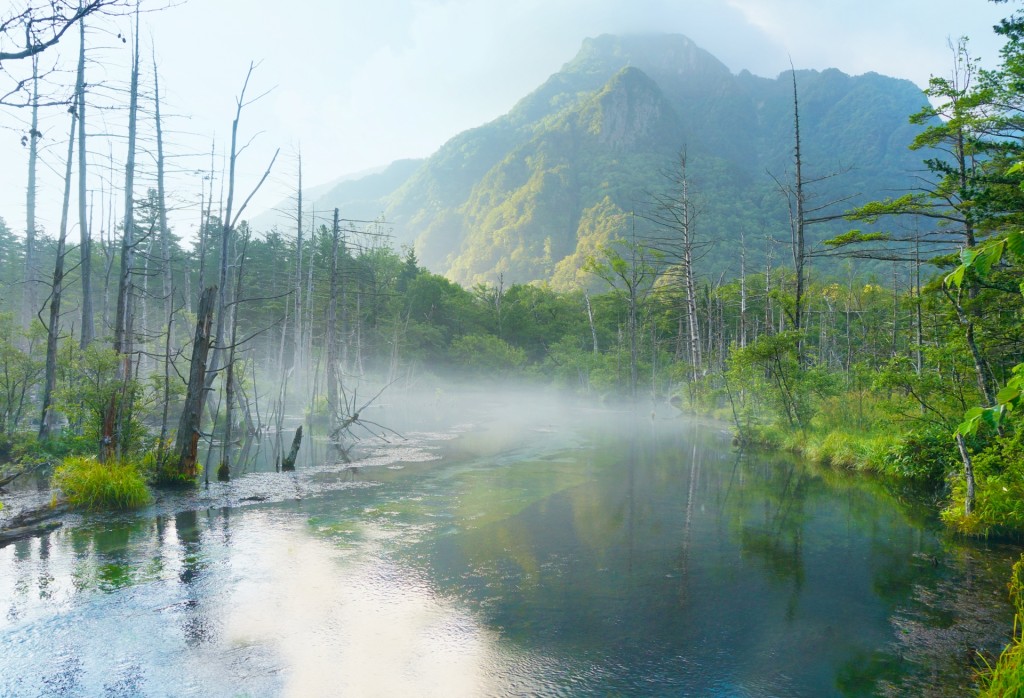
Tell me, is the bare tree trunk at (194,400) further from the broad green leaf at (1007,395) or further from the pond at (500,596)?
the broad green leaf at (1007,395)

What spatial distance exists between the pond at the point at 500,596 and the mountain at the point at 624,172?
282ft

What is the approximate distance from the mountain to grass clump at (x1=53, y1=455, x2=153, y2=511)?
89.8 metres

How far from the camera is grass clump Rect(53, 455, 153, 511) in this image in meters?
11.4

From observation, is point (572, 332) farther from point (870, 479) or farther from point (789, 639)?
point (789, 639)

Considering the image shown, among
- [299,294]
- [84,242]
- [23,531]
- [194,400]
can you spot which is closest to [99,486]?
[23,531]

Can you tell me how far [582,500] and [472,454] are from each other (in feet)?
24.1

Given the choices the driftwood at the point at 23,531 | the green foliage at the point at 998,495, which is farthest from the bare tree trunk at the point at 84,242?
the green foliage at the point at 998,495

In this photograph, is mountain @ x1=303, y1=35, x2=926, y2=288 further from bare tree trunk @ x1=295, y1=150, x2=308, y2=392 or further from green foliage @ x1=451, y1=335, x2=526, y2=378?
bare tree trunk @ x1=295, y1=150, x2=308, y2=392

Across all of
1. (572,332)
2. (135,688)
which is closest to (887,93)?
(572,332)

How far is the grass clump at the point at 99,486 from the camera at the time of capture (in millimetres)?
11391

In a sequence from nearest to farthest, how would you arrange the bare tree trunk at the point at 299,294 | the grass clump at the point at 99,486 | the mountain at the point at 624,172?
Result: the grass clump at the point at 99,486 < the bare tree trunk at the point at 299,294 < the mountain at the point at 624,172

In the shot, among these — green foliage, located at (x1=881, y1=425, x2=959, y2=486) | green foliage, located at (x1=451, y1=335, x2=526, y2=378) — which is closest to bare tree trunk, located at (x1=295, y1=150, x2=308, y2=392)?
green foliage, located at (x1=451, y1=335, x2=526, y2=378)

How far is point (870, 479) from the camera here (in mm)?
15688

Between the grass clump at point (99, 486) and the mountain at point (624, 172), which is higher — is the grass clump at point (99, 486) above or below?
below
